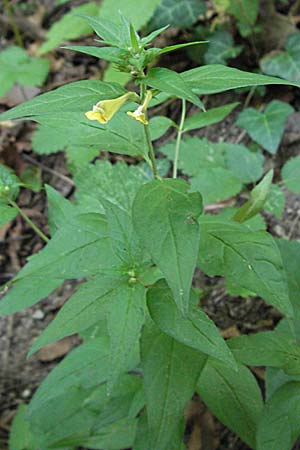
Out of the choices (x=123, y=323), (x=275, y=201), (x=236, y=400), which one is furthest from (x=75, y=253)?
(x=275, y=201)

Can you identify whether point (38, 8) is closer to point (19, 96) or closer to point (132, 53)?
point (19, 96)

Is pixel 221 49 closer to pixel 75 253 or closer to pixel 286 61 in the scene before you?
pixel 286 61

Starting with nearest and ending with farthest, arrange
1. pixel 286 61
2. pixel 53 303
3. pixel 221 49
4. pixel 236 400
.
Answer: pixel 236 400 < pixel 53 303 < pixel 286 61 < pixel 221 49

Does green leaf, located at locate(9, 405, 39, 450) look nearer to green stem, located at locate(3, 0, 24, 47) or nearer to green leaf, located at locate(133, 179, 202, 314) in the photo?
green leaf, located at locate(133, 179, 202, 314)

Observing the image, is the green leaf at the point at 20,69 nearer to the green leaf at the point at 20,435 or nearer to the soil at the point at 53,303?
the soil at the point at 53,303

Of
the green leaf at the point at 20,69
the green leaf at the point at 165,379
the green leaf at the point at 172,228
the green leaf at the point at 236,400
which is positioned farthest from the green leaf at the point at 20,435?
the green leaf at the point at 20,69

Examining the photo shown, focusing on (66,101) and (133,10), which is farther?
(133,10)

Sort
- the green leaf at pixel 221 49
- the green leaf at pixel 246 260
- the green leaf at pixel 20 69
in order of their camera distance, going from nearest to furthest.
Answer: the green leaf at pixel 246 260 < the green leaf at pixel 221 49 < the green leaf at pixel 20 69
